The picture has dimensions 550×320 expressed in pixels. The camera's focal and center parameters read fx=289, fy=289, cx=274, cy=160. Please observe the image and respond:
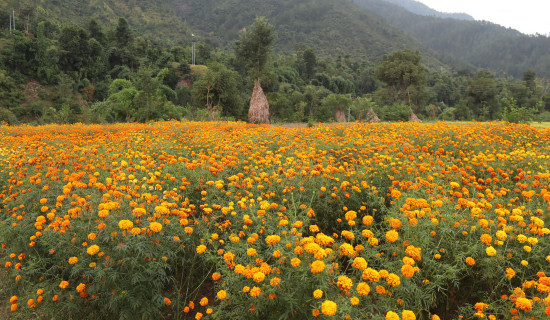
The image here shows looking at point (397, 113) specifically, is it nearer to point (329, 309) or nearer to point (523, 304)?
point (523, 304)

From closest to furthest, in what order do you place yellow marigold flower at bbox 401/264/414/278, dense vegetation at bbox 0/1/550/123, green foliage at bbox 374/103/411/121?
1. yellow marigold flower at bbox 401/264/414/278
2. dense vegetation at bbox 0/1/550/123
3. green foliage at bbox 374/103/411/121

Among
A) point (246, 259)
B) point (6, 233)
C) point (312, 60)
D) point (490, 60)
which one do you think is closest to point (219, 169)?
point (246, 259)

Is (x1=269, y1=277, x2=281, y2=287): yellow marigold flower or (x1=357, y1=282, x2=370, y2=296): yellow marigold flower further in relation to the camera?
(x1=269, y1=277, x2=281, y2=287): yellow marigold flower

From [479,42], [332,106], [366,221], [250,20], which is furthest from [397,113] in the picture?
[479,42]

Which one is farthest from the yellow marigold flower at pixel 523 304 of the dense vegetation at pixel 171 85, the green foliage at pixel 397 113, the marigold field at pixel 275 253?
the green foliage at pixel 397 113

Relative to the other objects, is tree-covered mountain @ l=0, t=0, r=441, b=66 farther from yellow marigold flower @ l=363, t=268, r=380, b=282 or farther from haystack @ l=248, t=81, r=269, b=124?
yellow marigold flower @ l=363, t=268, r=380, b=282

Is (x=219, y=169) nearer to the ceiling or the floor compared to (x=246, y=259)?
nearer to the ceiling

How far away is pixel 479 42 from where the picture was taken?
142250 mm

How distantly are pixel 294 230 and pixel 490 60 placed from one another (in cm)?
15919

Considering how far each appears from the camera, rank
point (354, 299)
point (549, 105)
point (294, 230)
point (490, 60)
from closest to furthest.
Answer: point (354, 299), point (294, 230), point (549, 105), point (490, 60)

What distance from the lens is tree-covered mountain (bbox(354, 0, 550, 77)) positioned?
11356 centimetres

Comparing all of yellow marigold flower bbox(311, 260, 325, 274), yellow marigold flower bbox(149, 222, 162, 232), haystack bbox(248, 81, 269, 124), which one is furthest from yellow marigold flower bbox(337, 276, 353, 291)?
haystack bbox(248, 81, 269, 124)

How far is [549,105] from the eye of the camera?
44656mm

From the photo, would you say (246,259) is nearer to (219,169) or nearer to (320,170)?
(219,169)
